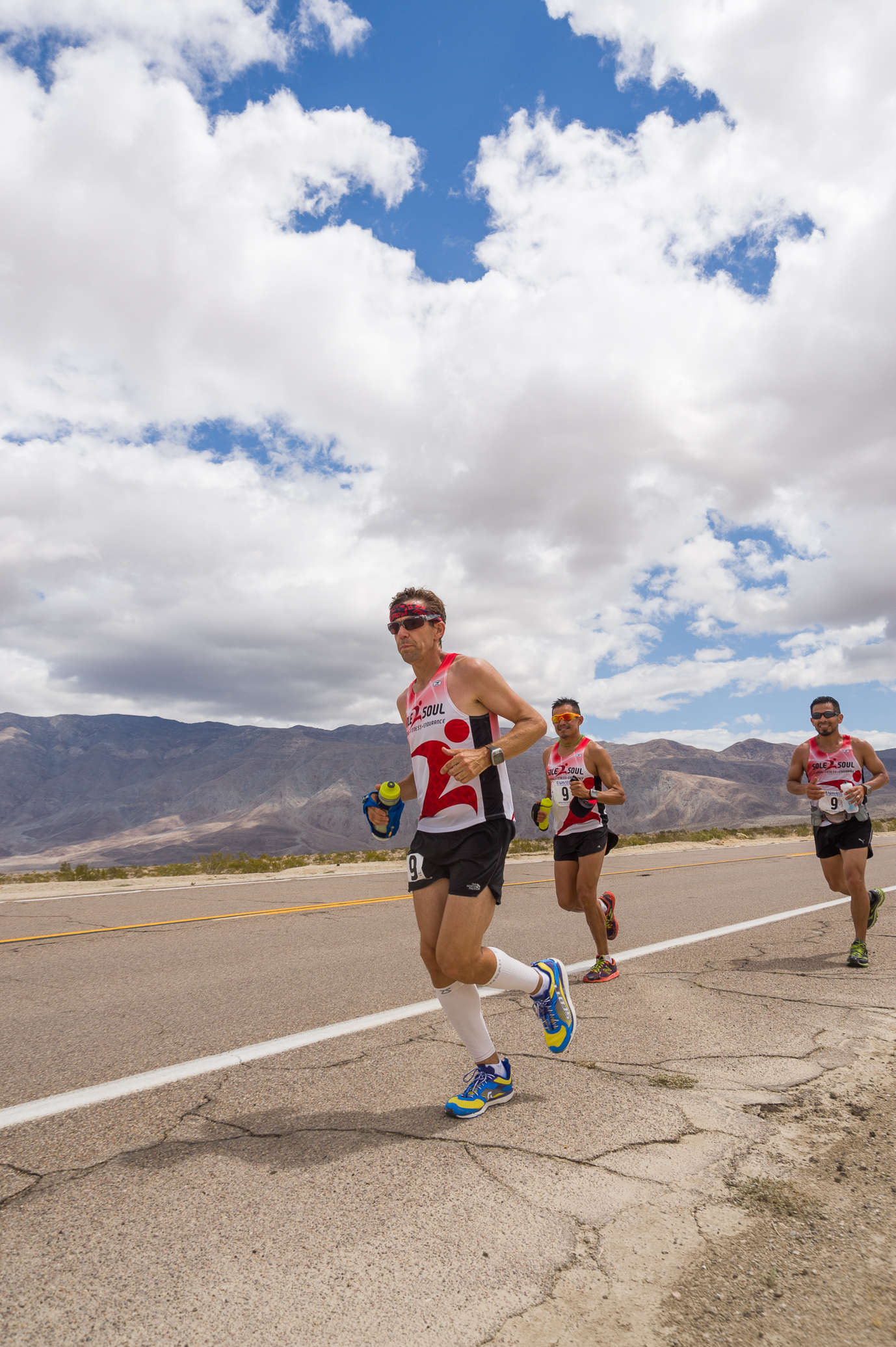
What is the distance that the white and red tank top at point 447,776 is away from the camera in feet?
12.0

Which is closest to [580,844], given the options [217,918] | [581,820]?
[581,820]

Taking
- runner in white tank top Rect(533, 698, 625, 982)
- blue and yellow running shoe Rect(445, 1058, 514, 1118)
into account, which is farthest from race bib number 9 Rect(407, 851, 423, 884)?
runner in white tank top Rect(533, 698, 625, 982)

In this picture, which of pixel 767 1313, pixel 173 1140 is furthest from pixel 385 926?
pixel 767 1313

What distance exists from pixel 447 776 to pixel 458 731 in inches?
8.6

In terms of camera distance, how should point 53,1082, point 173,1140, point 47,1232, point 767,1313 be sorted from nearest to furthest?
point 767,1313
point 47,1232
point 173,1140
point 53,1082

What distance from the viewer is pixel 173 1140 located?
3057 millimetres

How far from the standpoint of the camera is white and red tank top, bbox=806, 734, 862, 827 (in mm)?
6840

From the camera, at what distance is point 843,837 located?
687 cm

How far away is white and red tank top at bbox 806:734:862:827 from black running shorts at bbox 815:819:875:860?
2.5 inches

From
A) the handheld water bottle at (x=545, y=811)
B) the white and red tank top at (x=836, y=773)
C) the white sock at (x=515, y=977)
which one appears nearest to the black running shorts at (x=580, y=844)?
the handheld water bottle at (x=545, y=811)

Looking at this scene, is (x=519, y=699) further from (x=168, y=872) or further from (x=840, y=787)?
(x=168, y=872)

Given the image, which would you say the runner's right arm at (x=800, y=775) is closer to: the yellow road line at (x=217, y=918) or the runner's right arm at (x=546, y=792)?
the runner's right arm at (x=546, y=792)

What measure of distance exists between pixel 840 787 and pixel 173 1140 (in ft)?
19.4

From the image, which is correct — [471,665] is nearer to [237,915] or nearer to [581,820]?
[581,820]
